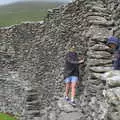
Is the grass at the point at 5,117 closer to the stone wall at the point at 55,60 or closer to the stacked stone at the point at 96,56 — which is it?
the stone wall at the point at 55,60

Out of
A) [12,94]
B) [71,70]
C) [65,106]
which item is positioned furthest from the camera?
[12,94]

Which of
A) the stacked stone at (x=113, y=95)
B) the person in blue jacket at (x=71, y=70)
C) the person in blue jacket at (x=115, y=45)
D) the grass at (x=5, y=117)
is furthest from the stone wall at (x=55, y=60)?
the stacked stone at (x=113, y=95)

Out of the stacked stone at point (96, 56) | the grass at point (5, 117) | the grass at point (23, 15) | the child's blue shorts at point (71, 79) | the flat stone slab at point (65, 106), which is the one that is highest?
the stacked stone at point (96, 56)

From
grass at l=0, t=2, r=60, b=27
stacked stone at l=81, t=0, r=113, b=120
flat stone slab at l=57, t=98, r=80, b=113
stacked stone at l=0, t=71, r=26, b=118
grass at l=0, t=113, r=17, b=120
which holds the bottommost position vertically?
grass at l=0, t=2, r=60, b=27

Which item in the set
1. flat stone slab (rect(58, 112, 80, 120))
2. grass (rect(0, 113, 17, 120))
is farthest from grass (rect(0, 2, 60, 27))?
flat stone slab (rect(58, 112, 80, 120))

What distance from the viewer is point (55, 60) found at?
26.1 m

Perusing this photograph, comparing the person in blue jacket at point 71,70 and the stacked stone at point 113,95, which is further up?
the stacked stone at point 113,95

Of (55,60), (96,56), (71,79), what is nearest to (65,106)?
(71,79)

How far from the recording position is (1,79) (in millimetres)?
35500

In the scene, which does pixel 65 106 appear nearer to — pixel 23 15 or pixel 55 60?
pixel 55 60

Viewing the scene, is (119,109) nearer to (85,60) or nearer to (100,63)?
(100,63)

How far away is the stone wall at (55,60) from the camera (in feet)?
62.1

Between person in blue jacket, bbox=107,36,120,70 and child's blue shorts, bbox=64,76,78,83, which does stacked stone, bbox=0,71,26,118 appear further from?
person in blue jacket, bbox=107,36,120,70

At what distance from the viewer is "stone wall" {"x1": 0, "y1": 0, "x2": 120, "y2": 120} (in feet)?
62.1
